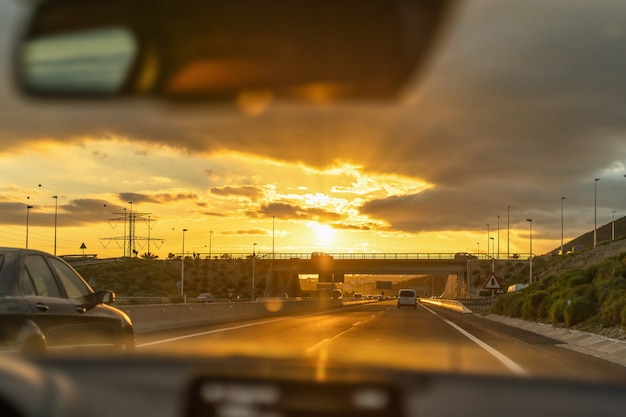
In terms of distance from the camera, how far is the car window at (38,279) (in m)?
8.25

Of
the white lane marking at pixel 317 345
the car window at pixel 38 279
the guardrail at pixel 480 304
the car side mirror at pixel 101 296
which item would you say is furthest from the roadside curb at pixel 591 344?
the guardrail at pixel 480 304

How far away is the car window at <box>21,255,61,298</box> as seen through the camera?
27.1 ft

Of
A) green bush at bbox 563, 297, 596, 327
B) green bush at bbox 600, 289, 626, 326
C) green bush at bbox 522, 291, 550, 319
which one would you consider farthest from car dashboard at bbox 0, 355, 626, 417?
green bush at bbox 522, 291, 550, 319

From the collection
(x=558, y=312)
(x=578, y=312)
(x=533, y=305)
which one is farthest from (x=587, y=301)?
(x=533, y=305)

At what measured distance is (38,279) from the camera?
8.59 metres

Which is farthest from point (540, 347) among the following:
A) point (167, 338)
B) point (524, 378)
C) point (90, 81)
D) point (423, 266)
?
point (423, 266)

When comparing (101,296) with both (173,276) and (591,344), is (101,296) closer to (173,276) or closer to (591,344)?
(591,344)

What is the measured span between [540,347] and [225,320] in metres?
19.1

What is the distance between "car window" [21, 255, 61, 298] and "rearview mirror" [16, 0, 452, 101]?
2.65 metres

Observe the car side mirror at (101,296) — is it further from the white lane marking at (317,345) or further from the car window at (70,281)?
the white lane marking at (317,345)

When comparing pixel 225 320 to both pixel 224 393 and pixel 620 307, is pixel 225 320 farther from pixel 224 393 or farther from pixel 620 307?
pixel 224 393

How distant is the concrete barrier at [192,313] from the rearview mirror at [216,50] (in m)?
11.7

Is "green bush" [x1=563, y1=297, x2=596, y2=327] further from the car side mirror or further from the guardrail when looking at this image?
the guardrail

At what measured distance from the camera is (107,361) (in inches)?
180
